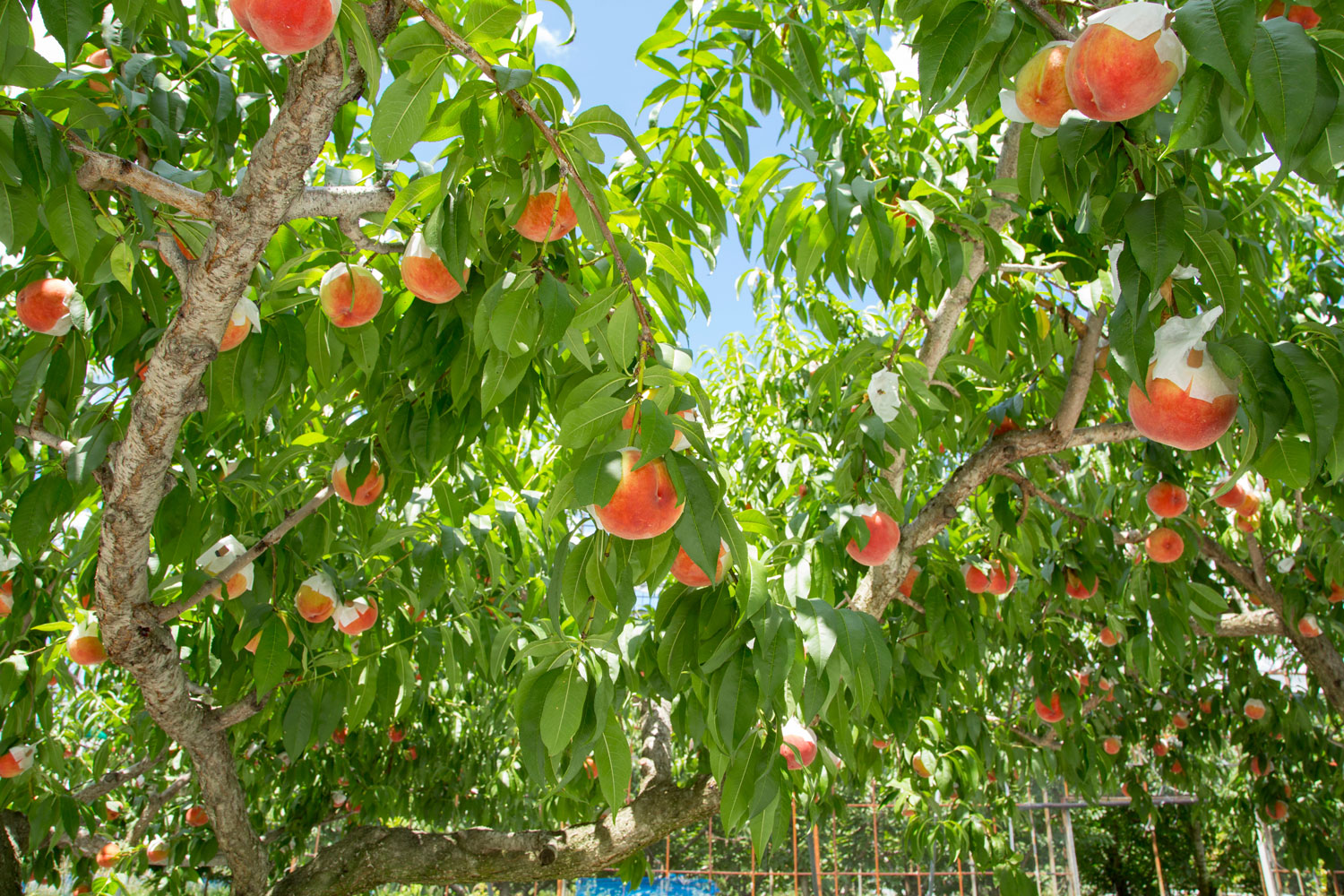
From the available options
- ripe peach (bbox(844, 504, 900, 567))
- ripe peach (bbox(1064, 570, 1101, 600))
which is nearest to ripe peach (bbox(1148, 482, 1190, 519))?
ripe peach (bbox(1064, 570, 1101, 600))

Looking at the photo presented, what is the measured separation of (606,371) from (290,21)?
0.48m

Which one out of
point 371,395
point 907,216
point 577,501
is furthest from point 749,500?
point 577,501

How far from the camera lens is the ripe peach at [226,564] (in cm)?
179

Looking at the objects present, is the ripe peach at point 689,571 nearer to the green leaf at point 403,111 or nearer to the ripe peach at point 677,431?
the ripe peach at point 677,431

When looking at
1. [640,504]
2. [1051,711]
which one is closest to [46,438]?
[640,504]

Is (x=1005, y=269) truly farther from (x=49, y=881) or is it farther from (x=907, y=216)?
(x=49, y=881)

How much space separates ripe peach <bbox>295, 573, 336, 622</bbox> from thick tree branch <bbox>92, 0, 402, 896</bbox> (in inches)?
12.1

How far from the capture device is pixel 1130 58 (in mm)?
772

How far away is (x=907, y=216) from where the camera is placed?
161 cm

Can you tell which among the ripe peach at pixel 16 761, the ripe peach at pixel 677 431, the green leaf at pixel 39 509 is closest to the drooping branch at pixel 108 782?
the ripe peach at pixel 16 761

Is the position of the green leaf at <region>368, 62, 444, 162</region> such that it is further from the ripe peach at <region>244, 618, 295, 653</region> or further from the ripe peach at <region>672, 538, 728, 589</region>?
the ripe peach at <region>244, 618, 295, 653</region>

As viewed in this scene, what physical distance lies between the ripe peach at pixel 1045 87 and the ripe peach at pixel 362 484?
1.22 meters

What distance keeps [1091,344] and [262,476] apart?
186cm

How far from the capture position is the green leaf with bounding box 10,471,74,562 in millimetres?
1521
